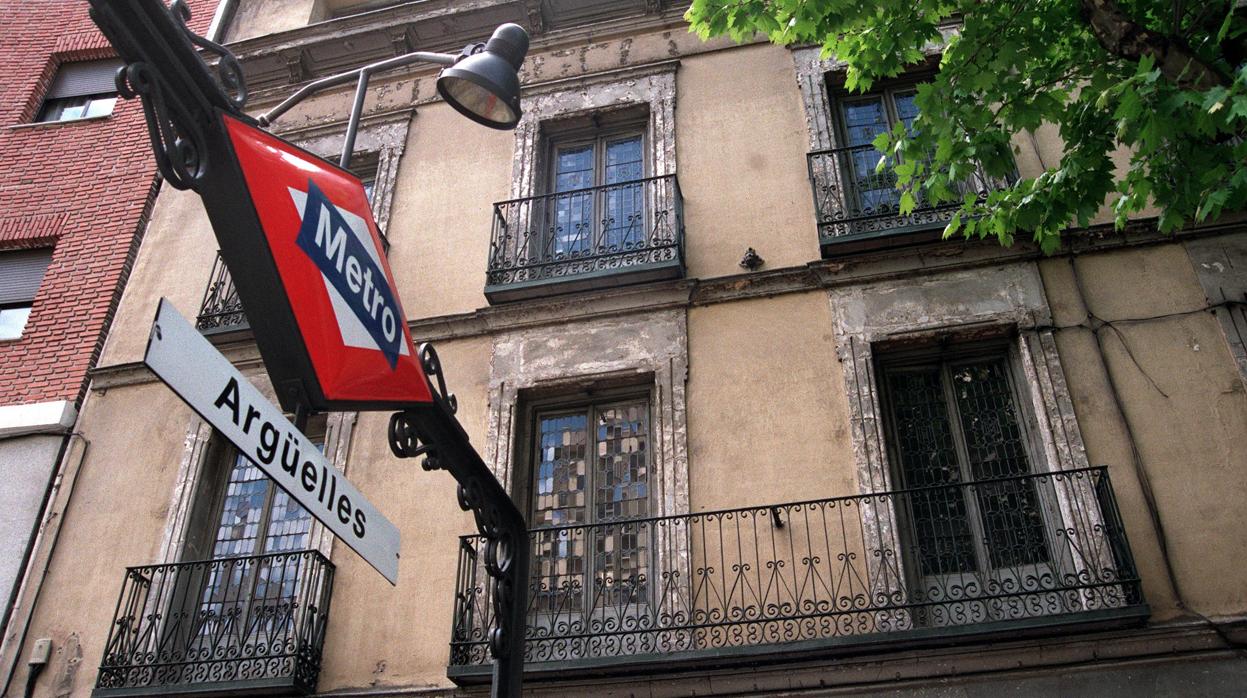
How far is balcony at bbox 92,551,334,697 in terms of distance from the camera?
785cm

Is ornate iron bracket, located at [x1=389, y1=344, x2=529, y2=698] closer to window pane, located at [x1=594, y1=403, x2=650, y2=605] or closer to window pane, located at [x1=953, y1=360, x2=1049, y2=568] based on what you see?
window pane, located at [x1=594, y1=403, x2=650, y2=605]

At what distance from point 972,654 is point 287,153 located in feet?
19.2

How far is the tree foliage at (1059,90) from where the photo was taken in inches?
230

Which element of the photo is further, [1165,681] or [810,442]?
[810,442]

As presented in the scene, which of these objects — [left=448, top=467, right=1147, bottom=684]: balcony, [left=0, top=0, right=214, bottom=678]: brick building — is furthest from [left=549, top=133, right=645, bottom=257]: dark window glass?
[left=0, top=0, right=214, bottom=678]: brick building

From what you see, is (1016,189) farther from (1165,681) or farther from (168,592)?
(168,592)

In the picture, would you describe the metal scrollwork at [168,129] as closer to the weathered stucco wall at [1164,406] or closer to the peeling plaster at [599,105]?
the weathered stucco wall at [1164,406]

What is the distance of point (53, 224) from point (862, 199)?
383 inches

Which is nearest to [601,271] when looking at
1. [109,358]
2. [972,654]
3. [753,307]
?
[753,307]

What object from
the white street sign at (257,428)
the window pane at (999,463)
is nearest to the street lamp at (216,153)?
the white street sign at (257,428)

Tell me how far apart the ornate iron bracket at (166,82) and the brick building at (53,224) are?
27.2 feet

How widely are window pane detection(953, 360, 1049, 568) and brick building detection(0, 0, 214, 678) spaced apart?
28.8ft

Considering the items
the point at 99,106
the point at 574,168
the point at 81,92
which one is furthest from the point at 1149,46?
the point at 81,92

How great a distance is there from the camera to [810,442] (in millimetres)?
8102
